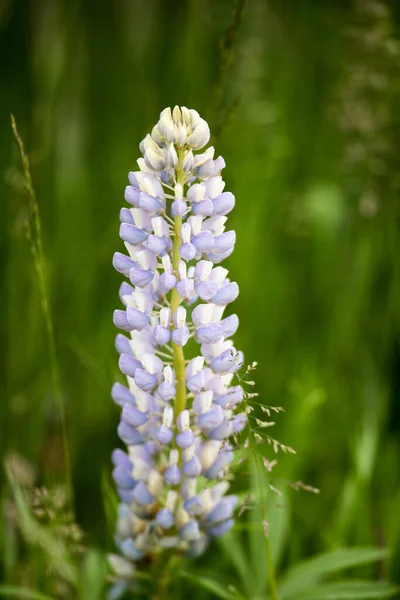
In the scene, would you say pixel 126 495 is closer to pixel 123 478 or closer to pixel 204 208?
pixel 123 478

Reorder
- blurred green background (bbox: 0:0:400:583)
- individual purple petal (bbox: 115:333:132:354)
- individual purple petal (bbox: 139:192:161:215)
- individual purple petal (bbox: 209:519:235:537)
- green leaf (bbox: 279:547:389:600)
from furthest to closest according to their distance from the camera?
blurred green background (bbox: 0:0:400:583)
green leaf (bbox: 279:547:389:600)
individual purple petal (bbox: 209:519:235:537)
individual purple petal (bbox: 115:333:132:354)
individual purple petal (bbox: 139:192:161:215)

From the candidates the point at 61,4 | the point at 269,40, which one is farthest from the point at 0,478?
the point at 269,40

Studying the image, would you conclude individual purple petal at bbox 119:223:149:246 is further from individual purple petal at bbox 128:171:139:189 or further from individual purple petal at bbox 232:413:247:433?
individual purple petal at bbox 232:413:247:433

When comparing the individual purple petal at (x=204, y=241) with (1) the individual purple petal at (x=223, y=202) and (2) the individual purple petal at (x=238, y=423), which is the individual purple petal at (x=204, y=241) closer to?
(1) the individual purple petal at (x=223, y=202)

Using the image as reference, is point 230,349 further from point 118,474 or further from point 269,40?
point 269,40

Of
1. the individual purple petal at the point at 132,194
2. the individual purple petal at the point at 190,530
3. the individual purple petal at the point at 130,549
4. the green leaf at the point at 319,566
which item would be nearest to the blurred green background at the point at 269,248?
the green leaf at the point at 319,566

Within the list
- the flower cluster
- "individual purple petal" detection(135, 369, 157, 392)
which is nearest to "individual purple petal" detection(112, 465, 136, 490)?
the flower cluster
